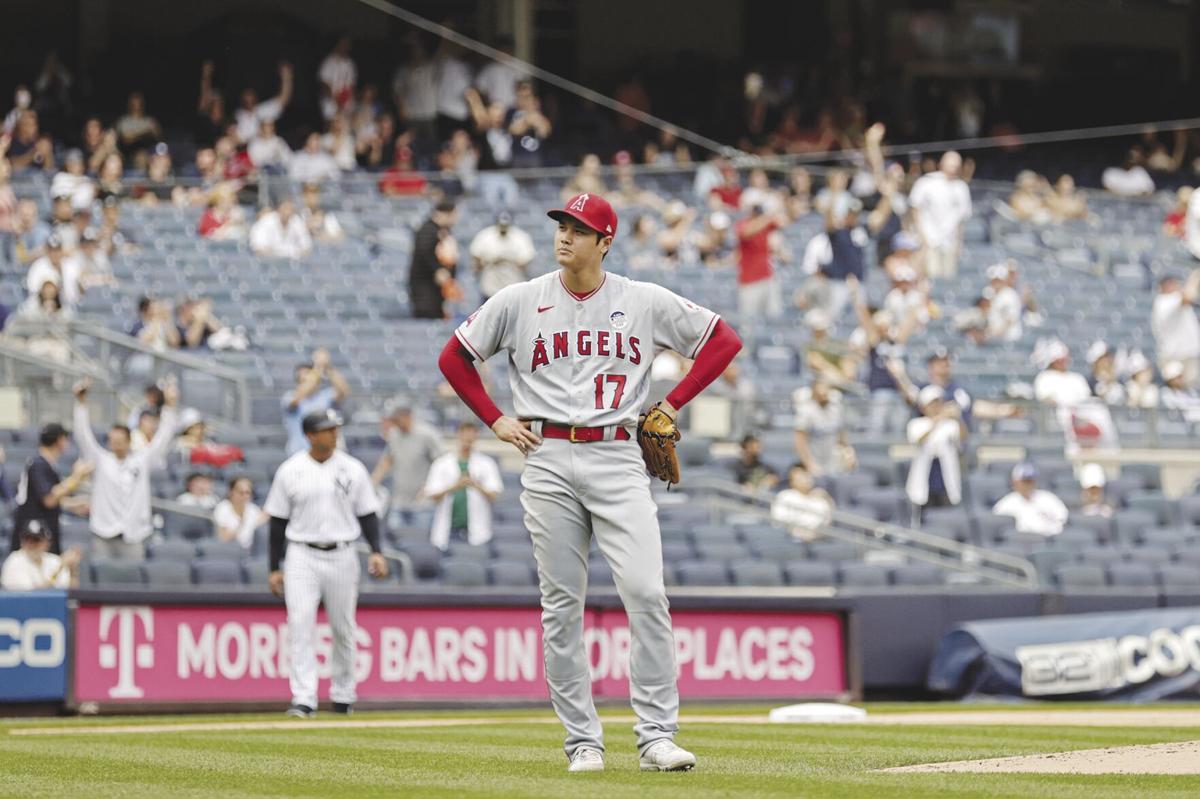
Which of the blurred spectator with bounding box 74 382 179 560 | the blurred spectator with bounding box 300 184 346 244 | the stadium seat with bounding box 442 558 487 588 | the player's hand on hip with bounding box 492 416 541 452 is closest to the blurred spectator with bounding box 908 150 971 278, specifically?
the blurred spectator with bounding box 300 184 346 244

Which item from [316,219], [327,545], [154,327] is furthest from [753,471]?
[316,219]

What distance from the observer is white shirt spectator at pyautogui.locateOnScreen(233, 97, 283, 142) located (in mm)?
22422

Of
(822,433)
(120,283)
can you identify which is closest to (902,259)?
(822,433)

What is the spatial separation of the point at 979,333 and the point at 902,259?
3.55 ft

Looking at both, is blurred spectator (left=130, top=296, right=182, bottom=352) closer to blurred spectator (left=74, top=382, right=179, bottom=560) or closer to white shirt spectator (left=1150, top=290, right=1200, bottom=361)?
blurred spectator (left=74, top=382, right=179, bottom=560)

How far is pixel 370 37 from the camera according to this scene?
88.1 ft

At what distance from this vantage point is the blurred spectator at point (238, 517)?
14.0m

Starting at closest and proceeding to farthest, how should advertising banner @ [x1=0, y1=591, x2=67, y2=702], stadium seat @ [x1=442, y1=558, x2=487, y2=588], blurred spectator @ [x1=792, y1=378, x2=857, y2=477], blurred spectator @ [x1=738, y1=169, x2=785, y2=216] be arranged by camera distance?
advertising banner @ [x1=0, y1=591, x2=67, y2=702] < stadium seat @ [x1=442, y1=558, x2=487, y2=588] < blurred spectator @ [x1=792, y1=378, x2=857, y2=477] < blurred spectator @ [x1=738, y1=169, x2=785, y2=216]

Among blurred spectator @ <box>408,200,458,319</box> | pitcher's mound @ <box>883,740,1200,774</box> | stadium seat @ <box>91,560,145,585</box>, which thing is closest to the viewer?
pitcher's mound @ <box>883,740,1200,774</box>

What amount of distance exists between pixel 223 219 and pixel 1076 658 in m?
9.95

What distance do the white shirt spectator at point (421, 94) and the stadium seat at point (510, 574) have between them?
38.4ft

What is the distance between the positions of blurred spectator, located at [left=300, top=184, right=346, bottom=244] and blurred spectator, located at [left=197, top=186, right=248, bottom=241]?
65 cm

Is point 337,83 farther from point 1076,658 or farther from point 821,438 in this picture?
point 1076,658

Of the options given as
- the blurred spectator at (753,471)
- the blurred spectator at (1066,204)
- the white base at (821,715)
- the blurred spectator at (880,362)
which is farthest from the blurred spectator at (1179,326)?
the white base at (821,715)
